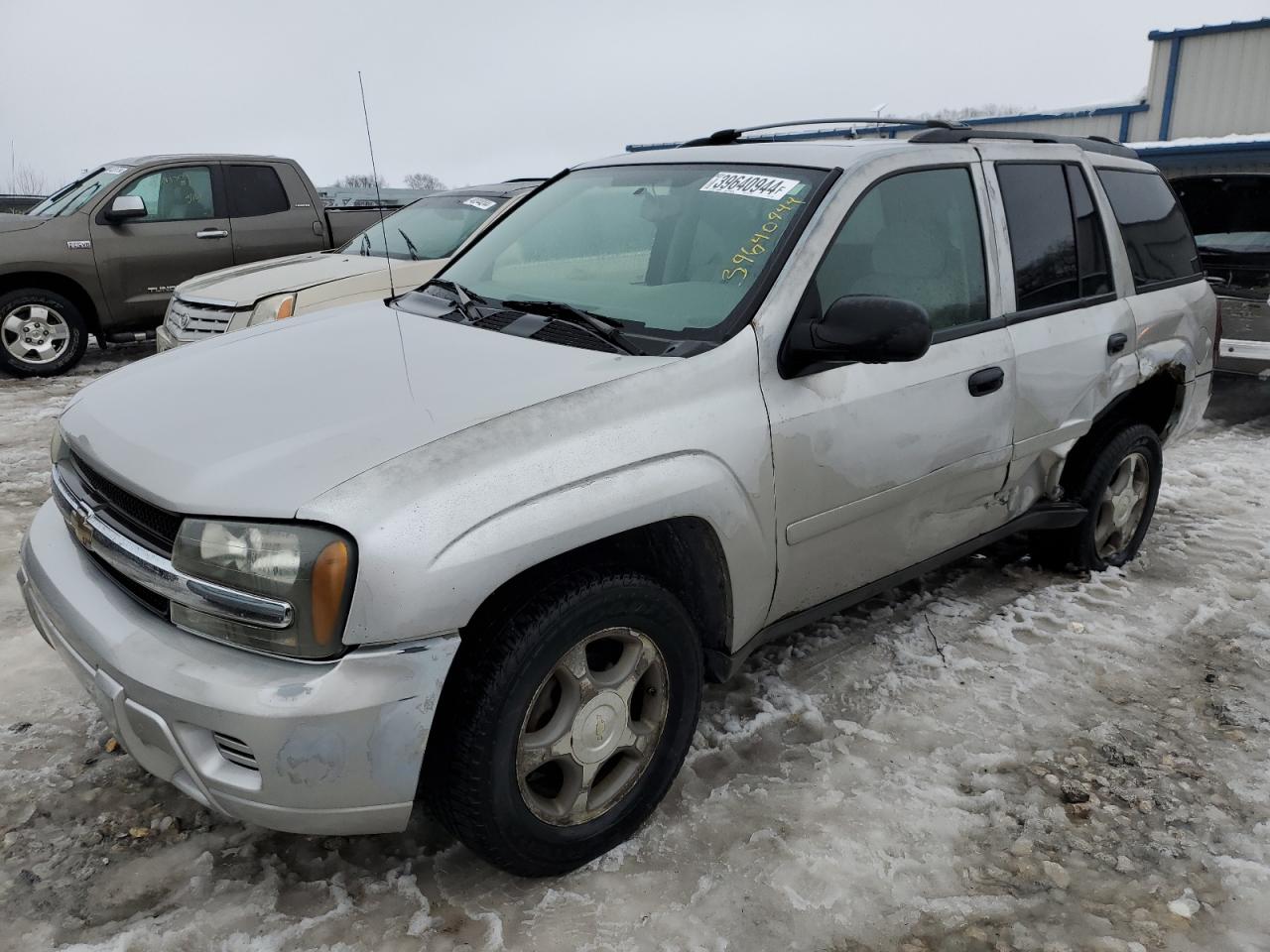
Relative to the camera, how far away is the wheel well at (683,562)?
236 cm

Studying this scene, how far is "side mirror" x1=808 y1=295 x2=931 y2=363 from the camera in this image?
2.46 meters

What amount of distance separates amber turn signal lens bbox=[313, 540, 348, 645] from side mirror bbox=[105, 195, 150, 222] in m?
7.68

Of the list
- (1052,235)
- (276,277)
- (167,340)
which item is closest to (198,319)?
(167,340)

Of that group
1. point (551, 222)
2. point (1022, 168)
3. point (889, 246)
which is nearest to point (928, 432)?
point (889, 246)

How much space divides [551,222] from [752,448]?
1381 mm

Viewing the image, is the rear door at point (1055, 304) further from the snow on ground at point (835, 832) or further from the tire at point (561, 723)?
the tire at point (561, 723)

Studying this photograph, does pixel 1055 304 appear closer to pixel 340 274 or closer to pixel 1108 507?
pixel 1108 507

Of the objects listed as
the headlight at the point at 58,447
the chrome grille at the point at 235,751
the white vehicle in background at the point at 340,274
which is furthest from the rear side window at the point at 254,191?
the chrome grille at the point at 235,751

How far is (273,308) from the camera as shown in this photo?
20.3 feet

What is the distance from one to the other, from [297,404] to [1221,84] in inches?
731

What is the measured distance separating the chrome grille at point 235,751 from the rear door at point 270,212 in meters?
7.99

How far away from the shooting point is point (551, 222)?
3453 millimetres

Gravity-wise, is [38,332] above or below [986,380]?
below

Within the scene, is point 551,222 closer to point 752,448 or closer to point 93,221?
point 752,448
